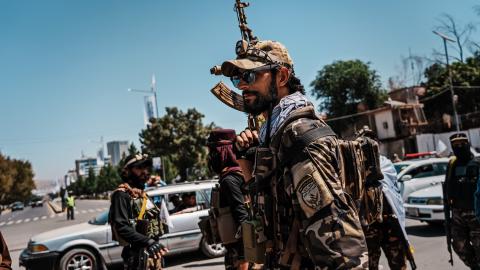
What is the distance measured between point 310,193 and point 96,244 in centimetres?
720

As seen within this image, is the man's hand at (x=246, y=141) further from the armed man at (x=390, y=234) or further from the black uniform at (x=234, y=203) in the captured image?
the armed man at (x=390, y=234)

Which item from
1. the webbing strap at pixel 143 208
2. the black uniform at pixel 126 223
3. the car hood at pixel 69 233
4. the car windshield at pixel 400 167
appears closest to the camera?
the black uniform at pixel 126 223

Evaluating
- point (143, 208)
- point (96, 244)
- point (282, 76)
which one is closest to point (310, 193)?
Result: point (282, 76)

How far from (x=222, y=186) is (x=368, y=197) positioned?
3.92ft

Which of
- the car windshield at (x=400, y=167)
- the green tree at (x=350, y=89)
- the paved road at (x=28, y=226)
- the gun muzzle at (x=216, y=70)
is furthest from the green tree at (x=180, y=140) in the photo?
the gun muzzle at (x=216, y=70)

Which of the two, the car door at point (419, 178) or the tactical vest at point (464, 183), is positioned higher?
the tactical vest at point (464, 183)

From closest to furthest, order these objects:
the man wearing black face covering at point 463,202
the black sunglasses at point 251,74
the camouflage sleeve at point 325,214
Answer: the camouflage sleeve at point 325,214 → the black sunglasses at point 251,74 → the man wearing black face covering at point 463,202

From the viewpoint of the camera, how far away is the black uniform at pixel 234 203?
3.34 meters

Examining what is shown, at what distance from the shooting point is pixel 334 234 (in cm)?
157

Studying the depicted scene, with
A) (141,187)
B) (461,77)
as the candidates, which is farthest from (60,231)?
(461,77)

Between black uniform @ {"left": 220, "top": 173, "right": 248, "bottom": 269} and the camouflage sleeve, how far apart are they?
1679 millimetres

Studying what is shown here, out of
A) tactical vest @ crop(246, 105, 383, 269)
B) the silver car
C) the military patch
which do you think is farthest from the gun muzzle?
the silver car

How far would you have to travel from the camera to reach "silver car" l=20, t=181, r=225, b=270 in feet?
25.0

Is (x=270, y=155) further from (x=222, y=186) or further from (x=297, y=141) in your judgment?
(x=222, y=186)
